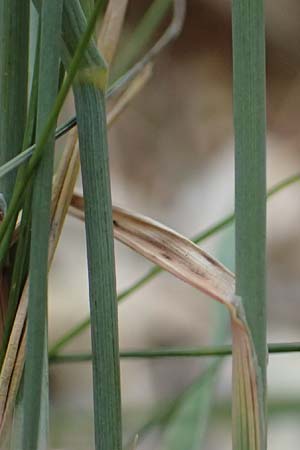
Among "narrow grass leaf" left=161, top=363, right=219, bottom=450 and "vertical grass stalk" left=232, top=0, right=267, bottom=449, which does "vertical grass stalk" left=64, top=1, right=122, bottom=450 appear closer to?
"vertical grass stalk" left=232, top=0, right=267, bottom=449

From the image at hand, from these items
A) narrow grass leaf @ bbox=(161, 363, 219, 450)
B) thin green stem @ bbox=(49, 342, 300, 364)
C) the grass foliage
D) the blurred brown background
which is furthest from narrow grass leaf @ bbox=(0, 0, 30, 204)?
the blurred brown background

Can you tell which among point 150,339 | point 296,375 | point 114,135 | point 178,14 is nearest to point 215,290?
point 178,14

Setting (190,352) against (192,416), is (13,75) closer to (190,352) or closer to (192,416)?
(190,352)

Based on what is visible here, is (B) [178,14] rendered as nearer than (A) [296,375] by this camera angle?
Yes

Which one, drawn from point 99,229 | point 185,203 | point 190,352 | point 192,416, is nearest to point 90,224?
point 99,229

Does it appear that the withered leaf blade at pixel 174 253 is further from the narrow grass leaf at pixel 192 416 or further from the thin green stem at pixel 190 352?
the narrow grass leaf at pixel 192 416

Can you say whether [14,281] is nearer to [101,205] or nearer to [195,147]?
[101,205]
